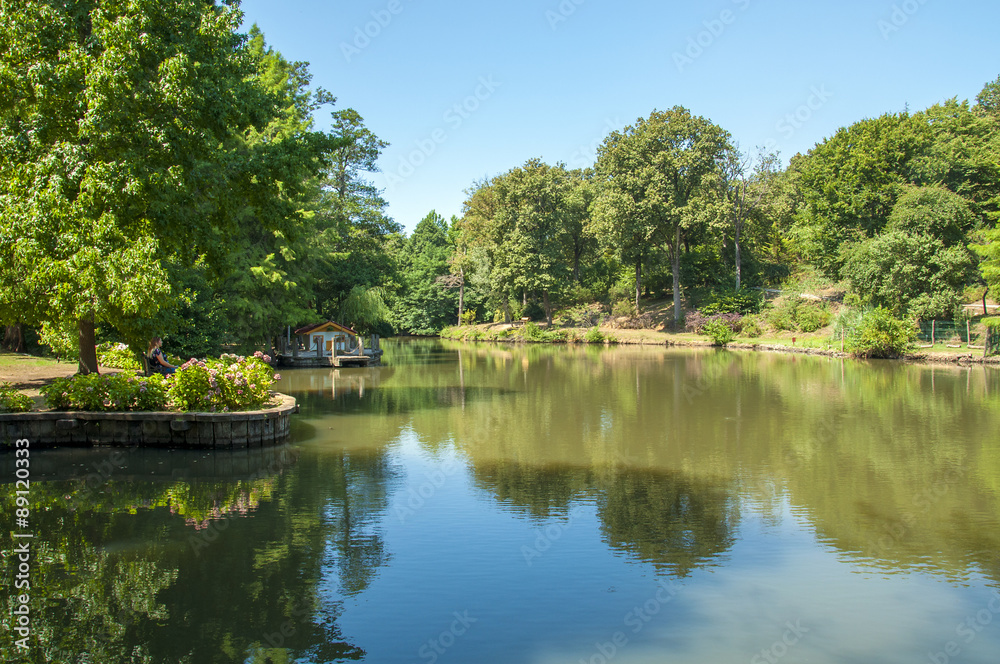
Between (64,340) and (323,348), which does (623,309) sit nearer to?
(323,348)

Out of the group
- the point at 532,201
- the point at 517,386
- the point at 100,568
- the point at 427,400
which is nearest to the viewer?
the point at 100,568

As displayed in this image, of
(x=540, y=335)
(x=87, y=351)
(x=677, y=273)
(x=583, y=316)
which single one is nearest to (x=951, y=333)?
(x=677, y=273)

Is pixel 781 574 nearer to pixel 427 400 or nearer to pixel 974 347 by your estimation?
pixel 427 400

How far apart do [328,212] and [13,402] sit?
1129 inches

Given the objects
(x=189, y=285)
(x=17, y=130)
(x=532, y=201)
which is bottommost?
(x=189, y=285)

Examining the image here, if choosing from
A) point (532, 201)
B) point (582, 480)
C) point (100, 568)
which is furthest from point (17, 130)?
point (532, 201)

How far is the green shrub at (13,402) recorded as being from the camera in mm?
13766

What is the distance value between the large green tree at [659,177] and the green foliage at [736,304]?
3.11 metres

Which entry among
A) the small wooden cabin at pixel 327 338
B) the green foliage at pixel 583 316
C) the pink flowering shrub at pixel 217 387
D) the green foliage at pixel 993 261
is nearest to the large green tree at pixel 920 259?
the green foliage at pixel 993 261

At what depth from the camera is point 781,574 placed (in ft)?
25.7

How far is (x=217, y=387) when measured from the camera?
47.3ft

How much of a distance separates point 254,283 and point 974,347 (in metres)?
34.5

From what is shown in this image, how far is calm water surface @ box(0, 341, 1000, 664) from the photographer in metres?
6.34

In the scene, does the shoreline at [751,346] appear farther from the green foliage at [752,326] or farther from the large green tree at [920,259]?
the large green tree at [920,259]
